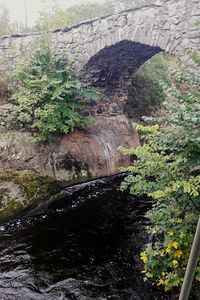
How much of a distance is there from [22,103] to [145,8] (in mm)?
4684

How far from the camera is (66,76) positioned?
34.2 feet

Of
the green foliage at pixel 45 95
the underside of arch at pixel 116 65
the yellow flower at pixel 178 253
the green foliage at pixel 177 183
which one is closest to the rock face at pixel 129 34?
the underside of arch at pixel 116 65

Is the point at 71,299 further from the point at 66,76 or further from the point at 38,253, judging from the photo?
the point at 66,76

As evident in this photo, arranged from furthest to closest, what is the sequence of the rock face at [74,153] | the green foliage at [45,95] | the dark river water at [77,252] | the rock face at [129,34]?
the green foliage at [45,95], the rock face at [74,153], the rock face at [129,34], the dark river water at [77,252]

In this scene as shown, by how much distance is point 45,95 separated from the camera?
9719 millimetres

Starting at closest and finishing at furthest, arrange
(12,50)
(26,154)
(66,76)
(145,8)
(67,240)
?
(67,240) < (145,8) < (26,154) < (66,76) < (12,50)

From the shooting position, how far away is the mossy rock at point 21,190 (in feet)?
24.6

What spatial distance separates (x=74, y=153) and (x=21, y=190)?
A: 2.95 m

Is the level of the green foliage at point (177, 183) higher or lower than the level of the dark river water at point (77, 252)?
higher

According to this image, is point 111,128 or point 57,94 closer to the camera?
point 57,94

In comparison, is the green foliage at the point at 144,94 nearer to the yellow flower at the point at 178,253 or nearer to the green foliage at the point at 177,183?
the green foliage at the point at 177,183

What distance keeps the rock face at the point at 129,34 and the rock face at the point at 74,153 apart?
8.16 ft

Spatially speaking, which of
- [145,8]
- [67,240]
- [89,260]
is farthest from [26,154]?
[145,8]

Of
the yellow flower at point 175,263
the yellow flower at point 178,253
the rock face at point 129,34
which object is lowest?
the yellow flower at point 175,263
